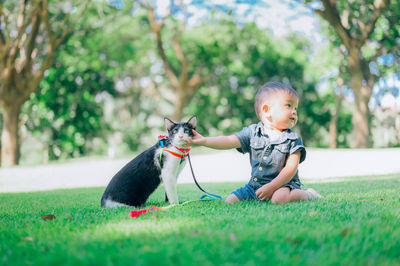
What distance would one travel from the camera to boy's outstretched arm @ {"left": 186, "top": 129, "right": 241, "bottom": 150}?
4016 mm

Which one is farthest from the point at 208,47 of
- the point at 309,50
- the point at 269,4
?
the point at 309,50

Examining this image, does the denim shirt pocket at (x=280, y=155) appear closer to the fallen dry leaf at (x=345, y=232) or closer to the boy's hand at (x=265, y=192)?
the boy's hand at (x=265, y=192)

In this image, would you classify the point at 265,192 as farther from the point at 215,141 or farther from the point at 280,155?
the point at 215,141

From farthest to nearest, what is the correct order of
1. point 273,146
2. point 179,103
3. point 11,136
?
point 179,103 < point 11,136 < point 273,146

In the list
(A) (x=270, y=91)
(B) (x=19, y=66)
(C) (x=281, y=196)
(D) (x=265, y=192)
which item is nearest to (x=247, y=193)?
(D) (x=265, y=192)

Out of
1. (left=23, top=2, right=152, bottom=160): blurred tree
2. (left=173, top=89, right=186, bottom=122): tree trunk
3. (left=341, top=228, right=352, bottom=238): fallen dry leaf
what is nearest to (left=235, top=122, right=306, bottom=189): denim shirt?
(left=341, top=228, right=352, bottom=238): fallen dry leaf

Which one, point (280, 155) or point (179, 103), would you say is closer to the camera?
point (280, 155)

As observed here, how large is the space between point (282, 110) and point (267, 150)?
0.47 metres

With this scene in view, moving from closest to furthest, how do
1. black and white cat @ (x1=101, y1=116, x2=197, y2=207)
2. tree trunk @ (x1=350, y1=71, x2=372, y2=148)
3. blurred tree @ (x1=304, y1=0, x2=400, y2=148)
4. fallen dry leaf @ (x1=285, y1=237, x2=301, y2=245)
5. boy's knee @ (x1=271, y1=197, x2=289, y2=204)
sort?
fallen dry leaf @ (x1=285, y1=237, x2=301, y2=245) → boy's knee @ (x1=271, y1=197, x2=289, y2=204) → black and white cat @ (x1=101, y1=116, x2=197, y2=207) → blurred tree @ (x1=304, y1=0, x2=400, y2=148) → tree trunk @ (x1=350, y1=71, x2=372, y2=148)

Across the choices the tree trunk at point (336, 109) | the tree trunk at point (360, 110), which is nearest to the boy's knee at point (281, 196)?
the tree trunk at point (360, 110)

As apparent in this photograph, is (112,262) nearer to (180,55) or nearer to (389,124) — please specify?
(180,55)

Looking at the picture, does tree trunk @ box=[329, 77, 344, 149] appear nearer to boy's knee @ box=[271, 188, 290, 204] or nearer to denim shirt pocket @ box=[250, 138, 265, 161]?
denim shirt pocket @ box=[250, 138, 265, 161]

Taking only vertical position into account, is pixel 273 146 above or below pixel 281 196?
above

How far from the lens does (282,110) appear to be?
3955 millimetres
